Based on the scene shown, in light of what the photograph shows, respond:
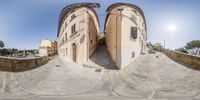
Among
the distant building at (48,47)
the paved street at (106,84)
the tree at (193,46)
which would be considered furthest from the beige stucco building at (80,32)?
the tree at (193,46)

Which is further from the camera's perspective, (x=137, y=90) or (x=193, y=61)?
(x=193, y=61)

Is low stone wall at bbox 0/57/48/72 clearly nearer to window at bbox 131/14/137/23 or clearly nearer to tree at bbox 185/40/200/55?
window at bbox 131/14/137/23

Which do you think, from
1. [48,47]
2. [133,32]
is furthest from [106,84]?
[48,47]

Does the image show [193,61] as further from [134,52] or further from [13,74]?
[13,74]

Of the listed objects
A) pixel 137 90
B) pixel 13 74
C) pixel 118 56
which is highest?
pixel 118 56

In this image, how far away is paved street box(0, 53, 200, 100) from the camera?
9.85 m

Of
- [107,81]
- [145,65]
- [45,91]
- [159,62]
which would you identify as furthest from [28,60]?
[159,62]

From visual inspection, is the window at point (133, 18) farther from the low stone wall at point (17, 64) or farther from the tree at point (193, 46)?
the tree at point (193, 46)

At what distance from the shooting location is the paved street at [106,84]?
985 cm

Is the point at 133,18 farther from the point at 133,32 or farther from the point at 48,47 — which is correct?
the point at 48,47

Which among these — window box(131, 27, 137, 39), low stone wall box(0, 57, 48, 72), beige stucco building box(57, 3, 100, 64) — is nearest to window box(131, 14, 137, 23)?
window box(131, 27, 137, 39)

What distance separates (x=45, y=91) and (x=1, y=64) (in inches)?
174

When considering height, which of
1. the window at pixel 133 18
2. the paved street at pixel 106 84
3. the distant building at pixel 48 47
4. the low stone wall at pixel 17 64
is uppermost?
the window at pixel 133 18

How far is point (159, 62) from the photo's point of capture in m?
17.8
